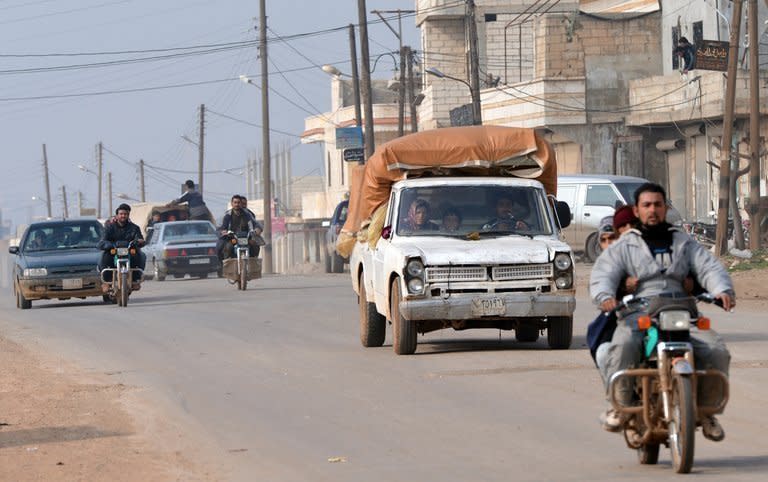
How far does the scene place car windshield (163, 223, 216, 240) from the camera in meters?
41.5

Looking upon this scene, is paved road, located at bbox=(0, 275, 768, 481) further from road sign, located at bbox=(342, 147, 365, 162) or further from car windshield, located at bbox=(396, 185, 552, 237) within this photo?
road sign, located at bbox=(342, 147, 365, 162)

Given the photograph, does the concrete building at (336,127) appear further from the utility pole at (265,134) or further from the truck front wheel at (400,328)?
the truck front wheel at (400,328)

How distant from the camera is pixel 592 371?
529 inches

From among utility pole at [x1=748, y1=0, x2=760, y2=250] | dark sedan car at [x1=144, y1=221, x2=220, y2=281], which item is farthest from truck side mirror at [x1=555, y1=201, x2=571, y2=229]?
dark sedan car at [x1=144, y1=221, x2=220, y2=281]

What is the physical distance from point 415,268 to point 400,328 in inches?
27.9

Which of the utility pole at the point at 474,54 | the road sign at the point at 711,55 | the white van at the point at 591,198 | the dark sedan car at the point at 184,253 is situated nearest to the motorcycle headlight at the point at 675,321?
the white van at the point at 591,198

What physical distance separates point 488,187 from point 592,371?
3.23m

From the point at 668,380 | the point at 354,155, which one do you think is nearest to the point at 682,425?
the point at 668,380

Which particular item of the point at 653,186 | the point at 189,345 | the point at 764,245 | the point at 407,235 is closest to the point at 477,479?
the point at 653,186

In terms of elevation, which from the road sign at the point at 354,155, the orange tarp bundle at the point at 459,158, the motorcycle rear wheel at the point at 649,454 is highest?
the road sign at the point at 354,155

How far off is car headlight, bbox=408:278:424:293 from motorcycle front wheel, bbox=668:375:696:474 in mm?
6683

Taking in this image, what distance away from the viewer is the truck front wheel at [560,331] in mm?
15422

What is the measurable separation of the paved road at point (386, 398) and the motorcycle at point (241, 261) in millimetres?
7876

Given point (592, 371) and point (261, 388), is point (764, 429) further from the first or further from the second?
point (261, 388)
